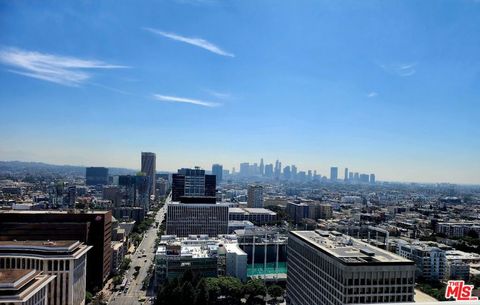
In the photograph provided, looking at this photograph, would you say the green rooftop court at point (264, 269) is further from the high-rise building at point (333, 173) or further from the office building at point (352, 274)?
the high-rise building at point (333, 173)

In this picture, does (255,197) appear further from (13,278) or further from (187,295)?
(13,278)

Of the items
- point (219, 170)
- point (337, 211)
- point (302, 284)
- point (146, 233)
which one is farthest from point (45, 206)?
point (219, 170)

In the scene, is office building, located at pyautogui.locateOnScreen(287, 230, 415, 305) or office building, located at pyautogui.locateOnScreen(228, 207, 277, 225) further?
office building, located at pyautogui.locateOnScreen(228, 207, 277, 225)

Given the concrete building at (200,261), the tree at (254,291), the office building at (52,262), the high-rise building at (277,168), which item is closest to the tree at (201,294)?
the tree at (254,291)

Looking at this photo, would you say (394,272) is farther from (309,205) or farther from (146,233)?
(309,205)

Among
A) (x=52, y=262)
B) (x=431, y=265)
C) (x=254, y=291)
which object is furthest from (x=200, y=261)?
(x=431, y=265)

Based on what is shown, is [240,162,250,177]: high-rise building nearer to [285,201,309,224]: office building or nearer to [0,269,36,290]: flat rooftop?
[285,201,309,224]: office building

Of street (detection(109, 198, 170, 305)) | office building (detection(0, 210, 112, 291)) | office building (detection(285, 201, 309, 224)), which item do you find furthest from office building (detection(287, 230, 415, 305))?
office building (detection(285, 201, 309, 224))

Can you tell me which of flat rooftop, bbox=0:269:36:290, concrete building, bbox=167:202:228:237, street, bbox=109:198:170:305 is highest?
flat rooftop, bbox=0:269:36:290
